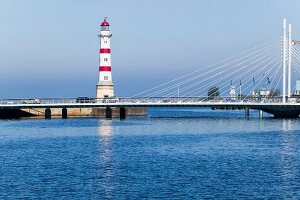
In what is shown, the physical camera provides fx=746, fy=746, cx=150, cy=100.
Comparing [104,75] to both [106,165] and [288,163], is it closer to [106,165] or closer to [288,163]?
[106,165]

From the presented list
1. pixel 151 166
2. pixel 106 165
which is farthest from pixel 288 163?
pixel 106 165

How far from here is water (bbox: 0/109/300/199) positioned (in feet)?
112

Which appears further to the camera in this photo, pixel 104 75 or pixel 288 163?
pixel 104 75

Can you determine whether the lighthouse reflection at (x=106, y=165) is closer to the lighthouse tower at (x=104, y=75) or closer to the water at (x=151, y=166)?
the water at (x=151, y=166)

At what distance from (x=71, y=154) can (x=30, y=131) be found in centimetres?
2911

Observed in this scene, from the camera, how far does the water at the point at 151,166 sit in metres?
34.2

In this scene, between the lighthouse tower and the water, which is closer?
the water

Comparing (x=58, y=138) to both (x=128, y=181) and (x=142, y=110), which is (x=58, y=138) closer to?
(x=128, y=181)

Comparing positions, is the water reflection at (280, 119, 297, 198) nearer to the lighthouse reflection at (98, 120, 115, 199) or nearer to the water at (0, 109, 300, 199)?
the water at (0, 109, 300, 199)

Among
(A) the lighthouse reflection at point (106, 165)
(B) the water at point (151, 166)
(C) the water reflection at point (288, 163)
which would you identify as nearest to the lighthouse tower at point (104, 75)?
(A) the lighthouse reflection at point (106, 165)

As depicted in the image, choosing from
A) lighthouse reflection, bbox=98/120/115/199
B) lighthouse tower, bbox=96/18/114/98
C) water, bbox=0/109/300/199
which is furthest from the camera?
lighthouse tower, bbox=96/18/114/98

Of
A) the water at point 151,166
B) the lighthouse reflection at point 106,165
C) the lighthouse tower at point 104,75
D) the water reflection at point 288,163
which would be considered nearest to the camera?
the water at point 151,166

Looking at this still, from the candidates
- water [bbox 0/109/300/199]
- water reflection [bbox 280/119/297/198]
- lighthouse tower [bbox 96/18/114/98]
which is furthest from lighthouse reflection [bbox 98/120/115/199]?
lighthouse tower [bbox 96/18/114/98]

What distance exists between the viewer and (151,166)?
4394 centimetres
